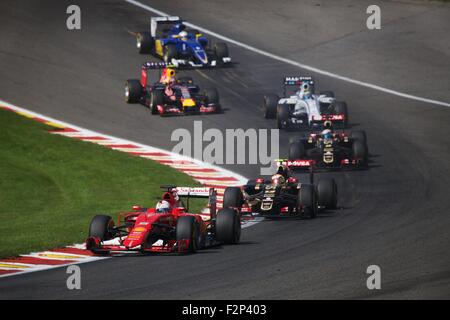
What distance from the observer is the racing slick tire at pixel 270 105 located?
138 feet

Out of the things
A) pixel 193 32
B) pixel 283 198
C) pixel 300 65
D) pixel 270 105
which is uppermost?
pixel 193 32

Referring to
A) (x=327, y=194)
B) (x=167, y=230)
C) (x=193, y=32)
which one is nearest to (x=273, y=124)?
(x=193, y=32)

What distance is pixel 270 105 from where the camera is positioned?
138ft

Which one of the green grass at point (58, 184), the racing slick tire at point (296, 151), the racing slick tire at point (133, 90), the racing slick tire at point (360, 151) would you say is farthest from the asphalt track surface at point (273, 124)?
the green grass at point (58, 184)

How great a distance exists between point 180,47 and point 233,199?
2200cm

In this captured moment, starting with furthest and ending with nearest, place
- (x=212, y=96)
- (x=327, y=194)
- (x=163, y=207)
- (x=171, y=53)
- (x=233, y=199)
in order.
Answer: (x=171, y=53), (x=212, y=96), (x=327, y=194), (x=233, y=199), (x=163, y=207)

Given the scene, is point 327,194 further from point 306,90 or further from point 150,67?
point 150,67

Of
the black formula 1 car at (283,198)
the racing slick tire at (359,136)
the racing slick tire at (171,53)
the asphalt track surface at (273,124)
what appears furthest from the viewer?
the racing slick tire at (171,53)

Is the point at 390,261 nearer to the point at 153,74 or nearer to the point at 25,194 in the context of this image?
the point at 25,194

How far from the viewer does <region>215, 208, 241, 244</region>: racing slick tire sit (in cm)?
2469

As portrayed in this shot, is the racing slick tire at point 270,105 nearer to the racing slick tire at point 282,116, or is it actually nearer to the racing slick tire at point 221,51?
the racing slick tire at point 282,116

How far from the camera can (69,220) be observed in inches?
1134

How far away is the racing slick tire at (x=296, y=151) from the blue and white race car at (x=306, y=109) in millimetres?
4764
